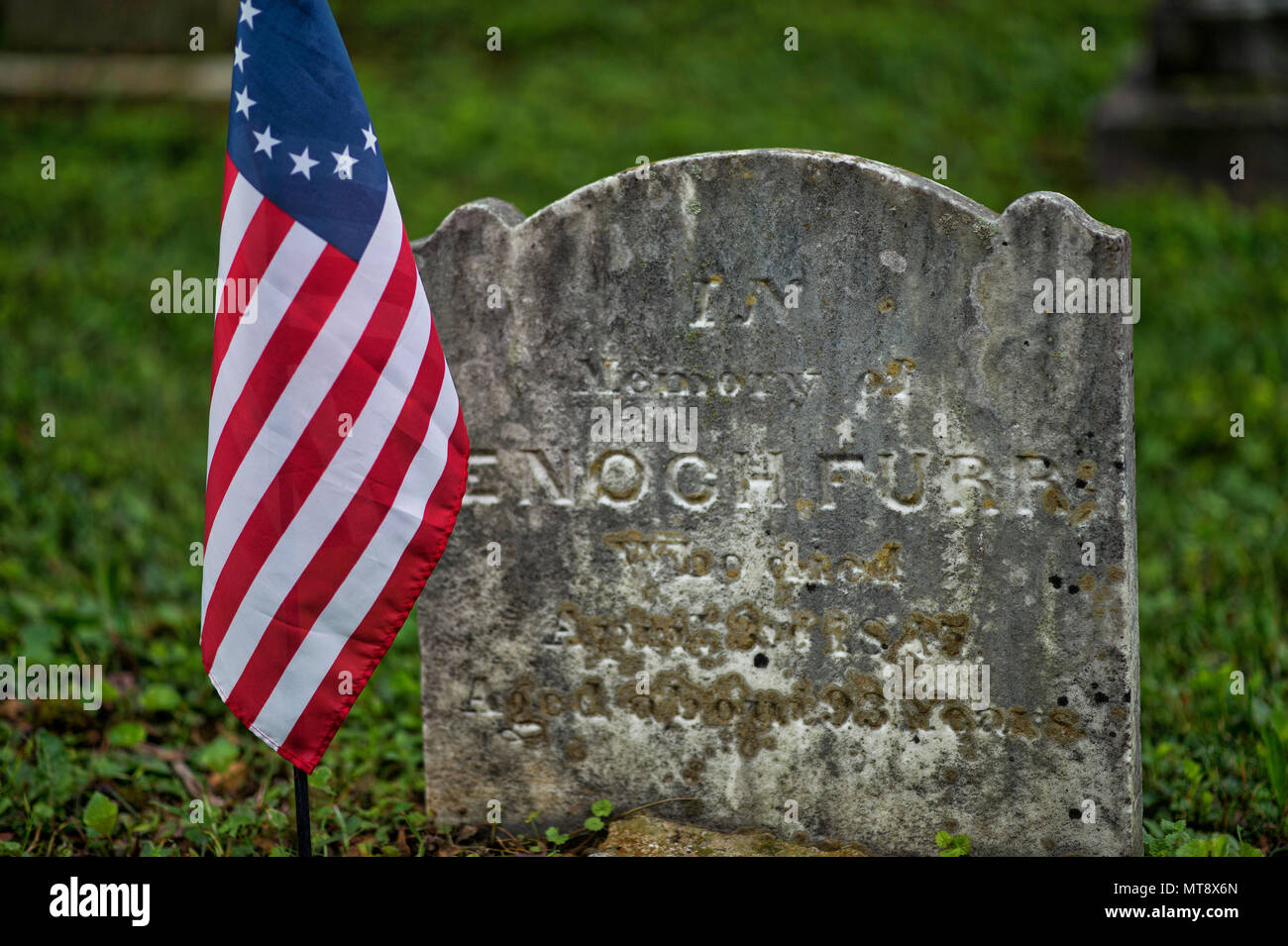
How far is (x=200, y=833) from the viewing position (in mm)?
3080

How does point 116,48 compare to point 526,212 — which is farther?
point 116,48

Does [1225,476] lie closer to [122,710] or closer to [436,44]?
[122,710]

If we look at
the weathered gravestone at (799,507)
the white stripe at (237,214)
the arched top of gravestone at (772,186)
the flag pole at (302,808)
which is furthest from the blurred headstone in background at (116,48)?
the flag pole at (302,808)

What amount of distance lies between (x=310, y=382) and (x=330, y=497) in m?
0.24

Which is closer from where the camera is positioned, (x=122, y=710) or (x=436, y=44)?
(x=122, y=710)

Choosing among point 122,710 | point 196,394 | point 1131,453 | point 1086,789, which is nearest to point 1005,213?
point 1131,453

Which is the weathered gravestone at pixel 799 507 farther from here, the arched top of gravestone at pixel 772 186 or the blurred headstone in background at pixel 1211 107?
the blurred headstone in background at pixel 1211 107

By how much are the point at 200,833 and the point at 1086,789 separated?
7.26 feet

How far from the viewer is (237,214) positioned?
2469 millimetres

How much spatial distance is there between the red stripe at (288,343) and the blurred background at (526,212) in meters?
1.17

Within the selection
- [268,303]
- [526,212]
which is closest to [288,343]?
[268,303]

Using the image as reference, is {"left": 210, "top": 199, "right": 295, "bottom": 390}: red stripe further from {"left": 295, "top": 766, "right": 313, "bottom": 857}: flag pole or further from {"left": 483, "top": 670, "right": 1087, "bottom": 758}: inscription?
{"left": 483, "top": 670, "right": 1087, "bottom": 758}: inscription

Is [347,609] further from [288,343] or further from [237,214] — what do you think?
[237,214]

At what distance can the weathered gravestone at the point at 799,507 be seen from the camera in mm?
2807
